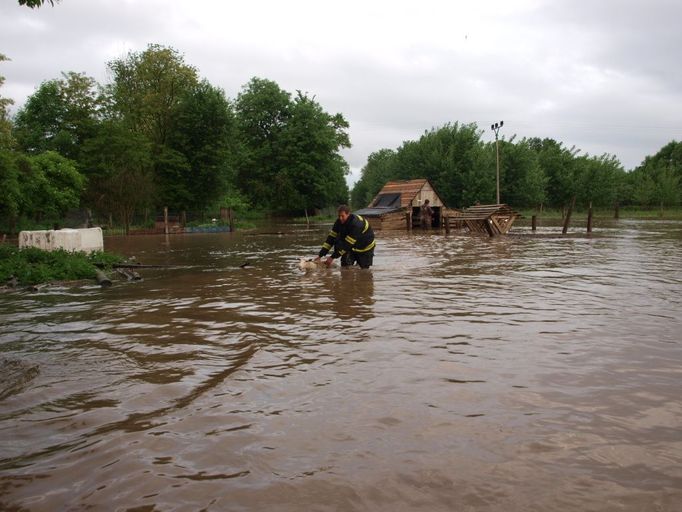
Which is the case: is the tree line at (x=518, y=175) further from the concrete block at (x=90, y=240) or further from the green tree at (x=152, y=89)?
the concrete block at (x=90, y=240)

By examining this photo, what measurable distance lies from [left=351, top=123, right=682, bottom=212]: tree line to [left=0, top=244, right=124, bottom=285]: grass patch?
4448cm

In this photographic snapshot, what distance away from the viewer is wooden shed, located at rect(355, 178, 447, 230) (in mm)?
37688

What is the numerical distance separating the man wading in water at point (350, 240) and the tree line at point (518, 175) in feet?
138

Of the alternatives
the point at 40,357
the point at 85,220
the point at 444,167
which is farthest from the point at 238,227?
the point at 40,357

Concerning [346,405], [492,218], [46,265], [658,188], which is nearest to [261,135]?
[492,218]

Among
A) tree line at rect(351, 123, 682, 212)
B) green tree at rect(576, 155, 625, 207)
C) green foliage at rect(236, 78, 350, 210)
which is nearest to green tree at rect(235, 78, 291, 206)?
green foliage at rect(236, 78, 350, 210)

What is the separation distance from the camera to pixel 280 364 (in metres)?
5.33

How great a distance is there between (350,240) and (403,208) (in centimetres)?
2578

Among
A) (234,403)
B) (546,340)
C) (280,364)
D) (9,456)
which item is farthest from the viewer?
(546,340)

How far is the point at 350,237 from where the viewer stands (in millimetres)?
12789

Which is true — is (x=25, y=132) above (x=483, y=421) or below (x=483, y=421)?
above

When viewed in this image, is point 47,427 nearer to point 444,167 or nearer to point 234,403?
point 234,403

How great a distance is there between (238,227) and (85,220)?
11341 mm

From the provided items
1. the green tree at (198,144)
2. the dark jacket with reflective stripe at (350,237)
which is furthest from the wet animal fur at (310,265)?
the green tree at (198,144)
